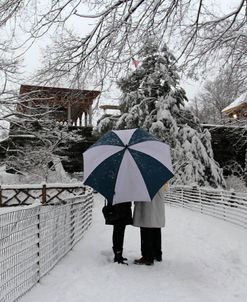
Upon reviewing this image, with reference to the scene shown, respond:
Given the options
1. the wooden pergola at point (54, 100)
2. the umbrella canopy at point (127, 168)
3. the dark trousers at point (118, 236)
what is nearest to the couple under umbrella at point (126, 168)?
Answer: the umbrella canopy at point (127, 168)

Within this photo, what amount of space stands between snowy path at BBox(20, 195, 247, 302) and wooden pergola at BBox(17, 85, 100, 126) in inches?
125

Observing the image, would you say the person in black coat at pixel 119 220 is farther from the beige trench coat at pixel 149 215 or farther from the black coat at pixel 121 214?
the beige trench coat at pixel 149 215

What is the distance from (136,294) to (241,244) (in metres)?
4.67

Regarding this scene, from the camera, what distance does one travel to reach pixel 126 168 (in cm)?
648

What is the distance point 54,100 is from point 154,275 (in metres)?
9.52

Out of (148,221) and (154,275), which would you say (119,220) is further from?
(154,275)

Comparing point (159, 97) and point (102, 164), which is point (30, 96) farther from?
point (102, 164)

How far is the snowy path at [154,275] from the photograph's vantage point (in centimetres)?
533

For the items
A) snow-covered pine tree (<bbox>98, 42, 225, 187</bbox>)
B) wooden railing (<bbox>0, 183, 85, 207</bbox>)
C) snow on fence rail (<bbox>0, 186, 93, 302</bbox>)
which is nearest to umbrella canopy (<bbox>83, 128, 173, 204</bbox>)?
snow on fence rail (<bbox>0, 186, 93, 302</bbox>)

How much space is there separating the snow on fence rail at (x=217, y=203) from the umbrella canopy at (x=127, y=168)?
6714 millimetres

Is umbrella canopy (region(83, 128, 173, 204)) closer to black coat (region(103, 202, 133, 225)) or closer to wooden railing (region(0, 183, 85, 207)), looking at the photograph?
black coat (region(103, 202, 133, 225))

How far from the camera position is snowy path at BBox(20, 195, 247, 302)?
5332 millimetres

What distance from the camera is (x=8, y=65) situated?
19172mm

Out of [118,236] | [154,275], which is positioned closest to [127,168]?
[118,236]
